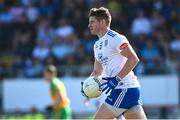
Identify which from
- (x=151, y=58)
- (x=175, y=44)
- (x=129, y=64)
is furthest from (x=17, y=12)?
(x=129, y=64)

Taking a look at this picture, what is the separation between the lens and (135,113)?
32.0 ft

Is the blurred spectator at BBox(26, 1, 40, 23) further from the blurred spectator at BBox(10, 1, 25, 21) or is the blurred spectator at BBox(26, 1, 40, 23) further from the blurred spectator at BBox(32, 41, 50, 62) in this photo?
the blurred spectator at BBox(32, 41, 50, 62)

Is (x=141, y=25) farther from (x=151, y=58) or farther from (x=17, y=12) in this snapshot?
(x=17, y=12)

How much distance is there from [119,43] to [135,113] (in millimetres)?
957

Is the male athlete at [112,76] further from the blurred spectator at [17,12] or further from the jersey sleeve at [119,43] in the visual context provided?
the blurred spectator at [17,12]

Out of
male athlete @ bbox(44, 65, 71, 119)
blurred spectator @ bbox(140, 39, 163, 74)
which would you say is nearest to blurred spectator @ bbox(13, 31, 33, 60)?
blurred spectator @ bbox(140, 39, 163, 74)

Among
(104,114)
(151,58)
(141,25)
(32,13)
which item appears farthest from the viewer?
(32,13)

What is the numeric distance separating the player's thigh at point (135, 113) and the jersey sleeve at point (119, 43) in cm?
Answer: 81

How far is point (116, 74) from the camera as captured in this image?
9.65m

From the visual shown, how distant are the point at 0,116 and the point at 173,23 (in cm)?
548

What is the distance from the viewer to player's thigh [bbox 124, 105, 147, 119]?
973 centimetres

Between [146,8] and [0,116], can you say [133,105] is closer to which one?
[0,116]

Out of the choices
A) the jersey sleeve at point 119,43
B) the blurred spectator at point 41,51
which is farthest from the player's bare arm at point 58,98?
the blurred spectator at point 41,51

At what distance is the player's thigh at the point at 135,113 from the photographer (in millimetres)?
9727
